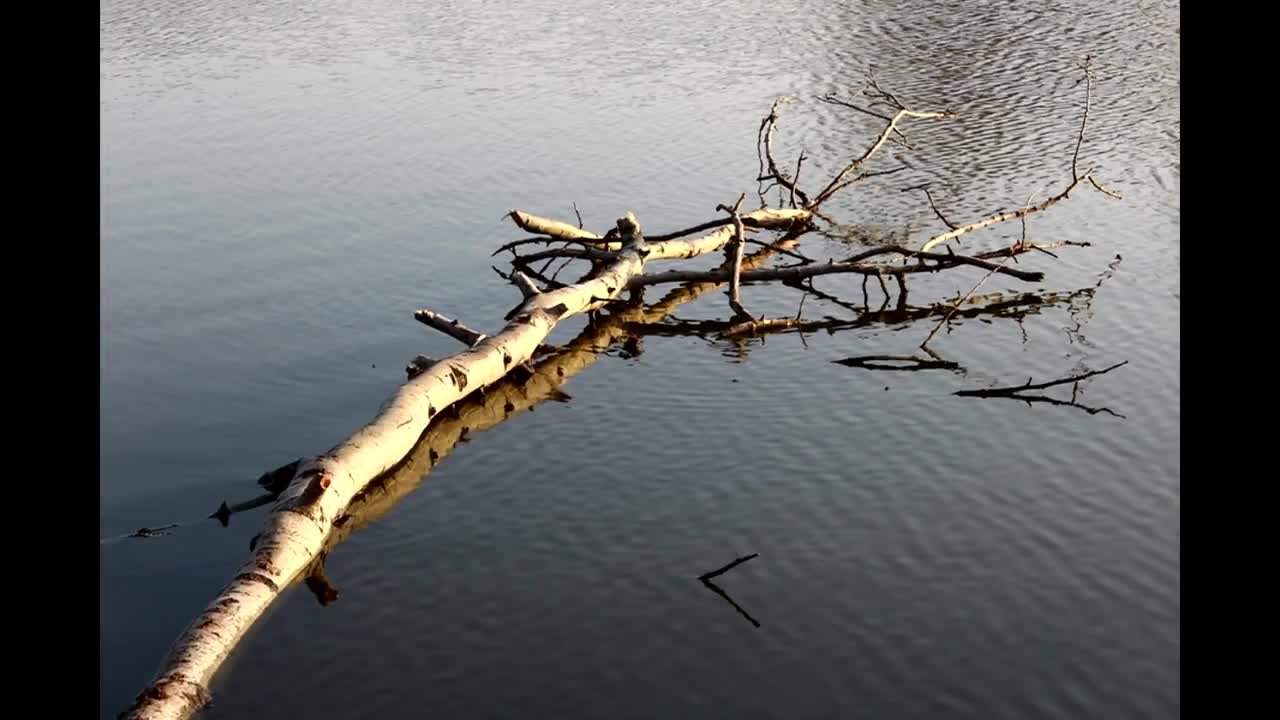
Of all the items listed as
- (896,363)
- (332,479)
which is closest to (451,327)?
(332,479)

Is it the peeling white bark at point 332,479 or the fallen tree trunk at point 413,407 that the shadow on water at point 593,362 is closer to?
the fallen tree trunk at point 413,407

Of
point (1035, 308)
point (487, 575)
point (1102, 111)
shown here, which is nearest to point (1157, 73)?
point (1102, 111)

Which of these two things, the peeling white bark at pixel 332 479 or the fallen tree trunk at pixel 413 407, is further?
→ the fallen tree trunk at pixel 413 407

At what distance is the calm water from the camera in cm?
1098

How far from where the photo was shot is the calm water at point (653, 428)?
11.0 metres

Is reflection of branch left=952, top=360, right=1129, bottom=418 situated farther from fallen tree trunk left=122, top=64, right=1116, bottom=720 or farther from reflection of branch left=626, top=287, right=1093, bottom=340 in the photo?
fallen tree trunk left=122, top=64, right=1116, bottom=720

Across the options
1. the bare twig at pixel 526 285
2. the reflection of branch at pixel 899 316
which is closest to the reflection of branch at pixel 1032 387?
the reflection of branch at pixel 899 316

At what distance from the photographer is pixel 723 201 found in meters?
24.9

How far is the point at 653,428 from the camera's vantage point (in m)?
15.7

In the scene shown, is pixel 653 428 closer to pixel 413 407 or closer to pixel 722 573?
pixel 413 407

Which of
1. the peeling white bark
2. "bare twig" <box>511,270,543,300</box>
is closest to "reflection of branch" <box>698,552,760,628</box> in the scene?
the peeling white bark

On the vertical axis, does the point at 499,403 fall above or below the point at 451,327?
below
